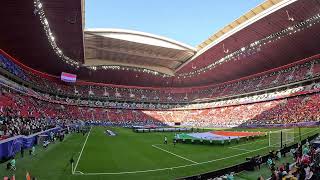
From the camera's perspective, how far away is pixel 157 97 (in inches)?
3935

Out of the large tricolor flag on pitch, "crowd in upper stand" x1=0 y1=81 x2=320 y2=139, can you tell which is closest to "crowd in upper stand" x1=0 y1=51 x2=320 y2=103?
the large tricolor flag on pitch

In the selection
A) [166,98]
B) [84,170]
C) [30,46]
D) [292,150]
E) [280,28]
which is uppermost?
[280,28]

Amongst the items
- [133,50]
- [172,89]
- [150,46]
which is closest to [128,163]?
[150,46]

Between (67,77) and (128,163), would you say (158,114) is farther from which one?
(128,163)

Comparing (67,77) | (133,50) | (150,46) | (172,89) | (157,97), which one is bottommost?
(157,97)

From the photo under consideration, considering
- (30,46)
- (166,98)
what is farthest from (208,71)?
(30,46)

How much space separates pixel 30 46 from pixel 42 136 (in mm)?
22838

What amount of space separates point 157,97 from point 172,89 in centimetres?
781

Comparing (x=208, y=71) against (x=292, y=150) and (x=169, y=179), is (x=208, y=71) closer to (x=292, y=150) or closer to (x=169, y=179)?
(x=292, y=150)

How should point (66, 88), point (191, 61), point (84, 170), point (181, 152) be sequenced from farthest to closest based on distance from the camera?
1. point (66, 88)
2. point (191, 61)
3. point (181, 152)
4. point (84, 170)

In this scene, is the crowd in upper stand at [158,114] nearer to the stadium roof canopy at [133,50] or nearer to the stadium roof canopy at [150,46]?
the stadium roof canopy at [150,46]

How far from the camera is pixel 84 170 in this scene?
65.8 feet

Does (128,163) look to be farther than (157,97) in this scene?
No

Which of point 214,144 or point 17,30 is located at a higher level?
point 17,30
